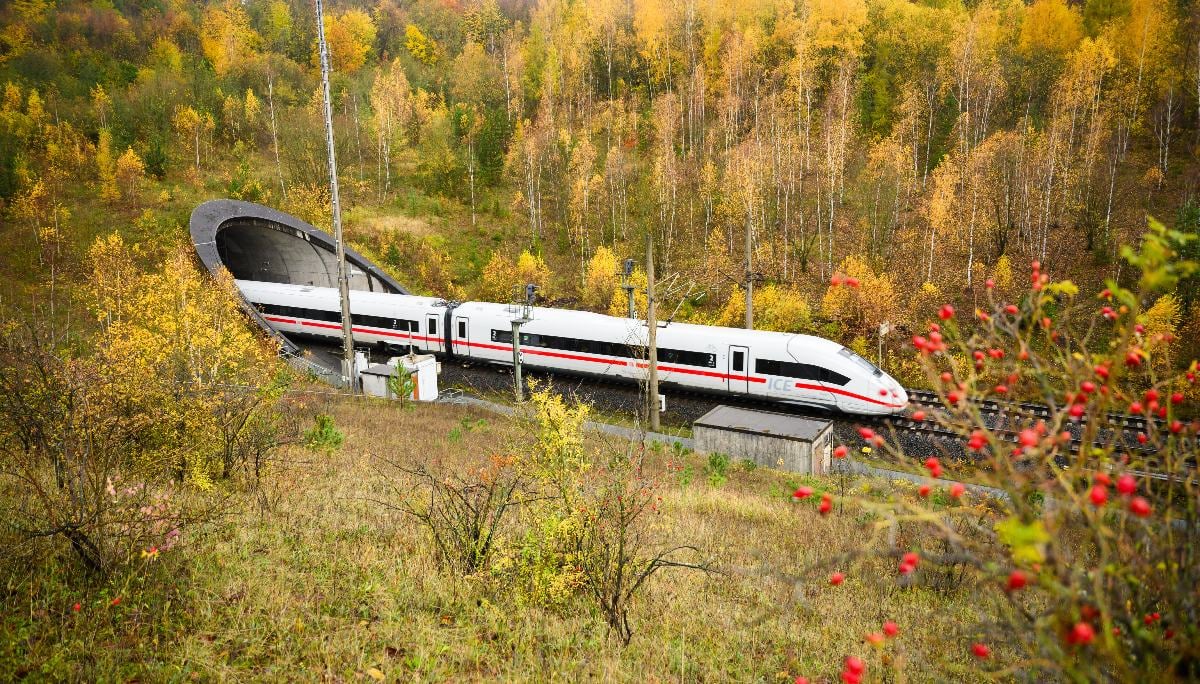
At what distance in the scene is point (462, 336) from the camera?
25.0 metres

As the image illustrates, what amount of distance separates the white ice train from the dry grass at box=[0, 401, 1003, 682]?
9.91m

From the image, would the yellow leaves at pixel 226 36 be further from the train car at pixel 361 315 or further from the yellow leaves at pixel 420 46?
the train car at pixel 361 315

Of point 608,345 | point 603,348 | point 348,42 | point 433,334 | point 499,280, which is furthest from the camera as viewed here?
point 348,42

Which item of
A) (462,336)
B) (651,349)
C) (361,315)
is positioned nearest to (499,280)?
(361,315)

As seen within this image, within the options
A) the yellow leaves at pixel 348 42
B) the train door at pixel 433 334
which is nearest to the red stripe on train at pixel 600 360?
the train door at pixel 433 334

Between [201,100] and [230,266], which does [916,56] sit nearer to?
[230,266]

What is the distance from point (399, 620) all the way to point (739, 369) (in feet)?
50.7

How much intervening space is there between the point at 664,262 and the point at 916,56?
23403 mm

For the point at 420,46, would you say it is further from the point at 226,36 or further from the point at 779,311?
the point at 779,311

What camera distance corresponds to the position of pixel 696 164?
41.7 meters

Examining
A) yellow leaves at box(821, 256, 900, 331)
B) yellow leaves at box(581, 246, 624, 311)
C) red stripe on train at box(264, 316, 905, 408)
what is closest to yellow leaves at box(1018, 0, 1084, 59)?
A: yellow leaves at box(821, 256, 900, 331)

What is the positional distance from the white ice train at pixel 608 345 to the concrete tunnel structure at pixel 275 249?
308 cm

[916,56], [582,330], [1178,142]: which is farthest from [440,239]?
[1178,142]

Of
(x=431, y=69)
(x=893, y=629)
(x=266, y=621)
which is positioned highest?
(x=431, y=69)
